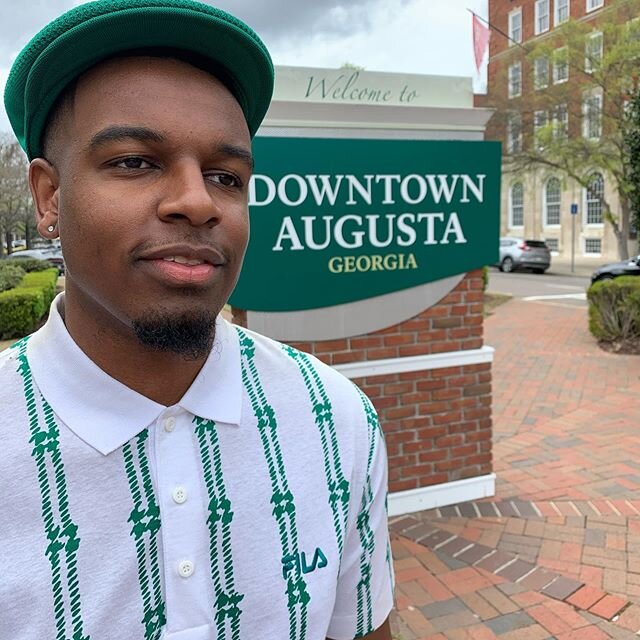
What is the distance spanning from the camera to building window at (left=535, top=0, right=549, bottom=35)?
101ft

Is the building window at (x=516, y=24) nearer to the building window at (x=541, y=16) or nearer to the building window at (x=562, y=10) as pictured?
the building window at (x=541, y=16)

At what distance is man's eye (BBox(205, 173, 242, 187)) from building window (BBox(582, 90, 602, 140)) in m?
23.4

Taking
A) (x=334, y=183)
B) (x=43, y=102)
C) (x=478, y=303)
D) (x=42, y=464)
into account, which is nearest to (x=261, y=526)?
(x=42, y=464)

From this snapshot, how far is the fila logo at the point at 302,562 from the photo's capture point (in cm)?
102

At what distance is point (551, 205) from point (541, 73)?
10980 millimetres

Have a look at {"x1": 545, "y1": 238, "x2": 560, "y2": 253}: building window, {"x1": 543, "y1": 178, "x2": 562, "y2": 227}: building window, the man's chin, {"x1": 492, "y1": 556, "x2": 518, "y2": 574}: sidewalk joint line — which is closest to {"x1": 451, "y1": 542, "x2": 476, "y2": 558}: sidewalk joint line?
{"x1": 492, "y1": 556, "x2": 518, "y2": 574}: sidewalk joint line

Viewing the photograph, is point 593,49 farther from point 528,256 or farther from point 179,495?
point 179,495

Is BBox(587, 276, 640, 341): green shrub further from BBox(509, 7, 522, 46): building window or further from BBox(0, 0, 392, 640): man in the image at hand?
BBox(509, 7, 522, 46): building window

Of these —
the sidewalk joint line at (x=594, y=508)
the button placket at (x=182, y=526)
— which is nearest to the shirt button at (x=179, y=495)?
the button placket at (x=182, y=526)

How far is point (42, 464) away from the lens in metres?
0.88

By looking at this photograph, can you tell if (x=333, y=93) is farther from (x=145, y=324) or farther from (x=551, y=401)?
(x=551, y=401)

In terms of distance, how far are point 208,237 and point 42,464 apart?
39 centimetres

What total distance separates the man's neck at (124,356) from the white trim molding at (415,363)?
2669 mm

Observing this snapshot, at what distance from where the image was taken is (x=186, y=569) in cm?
92
